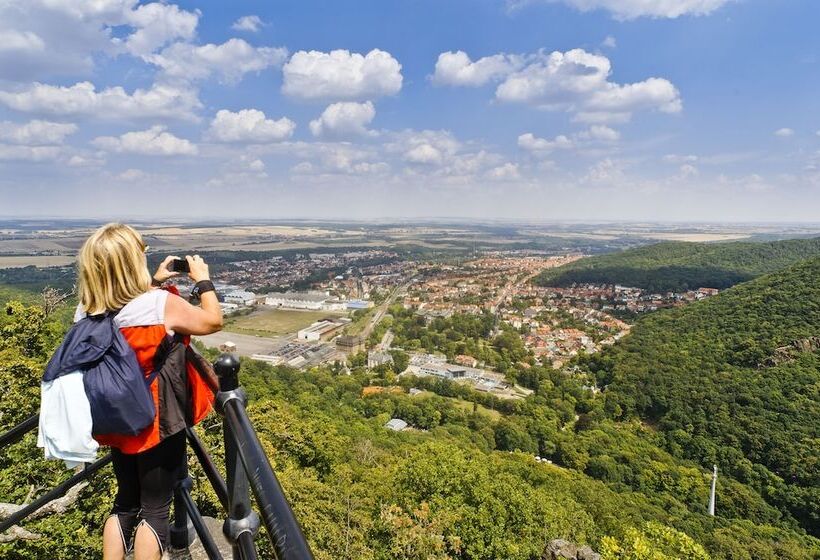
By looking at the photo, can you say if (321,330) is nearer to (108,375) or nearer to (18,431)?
(18,431)

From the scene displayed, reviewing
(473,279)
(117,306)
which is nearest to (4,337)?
(117,306)

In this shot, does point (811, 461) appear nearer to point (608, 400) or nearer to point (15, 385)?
point (608, 400)

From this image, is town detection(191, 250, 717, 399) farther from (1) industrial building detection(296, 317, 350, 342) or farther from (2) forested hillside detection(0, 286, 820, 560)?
(2) forested hillside detection(0, 286, 820, 560)

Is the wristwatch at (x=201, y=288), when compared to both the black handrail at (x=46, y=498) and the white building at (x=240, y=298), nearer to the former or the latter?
the black handrail at (x=46, y=498)

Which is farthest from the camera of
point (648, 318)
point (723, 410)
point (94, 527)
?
point (648, 318)

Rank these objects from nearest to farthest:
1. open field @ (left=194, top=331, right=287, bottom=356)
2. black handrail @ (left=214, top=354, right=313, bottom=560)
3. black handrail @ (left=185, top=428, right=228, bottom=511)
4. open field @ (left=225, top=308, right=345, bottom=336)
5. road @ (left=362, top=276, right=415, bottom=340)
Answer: black handrail @ (left=214, top=354, right=313, bottom=560), black handrail @ (left=185, top=428, right=228, bottom=511), open field @ (left=194, top=331, right=287, bottom=356), open field @ (left=225, top=308, right=345, bottom=336), road @ (left=362, top=276, right=415, bottom=340)

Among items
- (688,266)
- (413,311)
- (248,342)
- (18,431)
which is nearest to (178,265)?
(18,431)

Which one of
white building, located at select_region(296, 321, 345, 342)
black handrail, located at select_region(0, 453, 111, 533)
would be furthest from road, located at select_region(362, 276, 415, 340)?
black handrail, located at select_region(0, 453, 111, 533)
